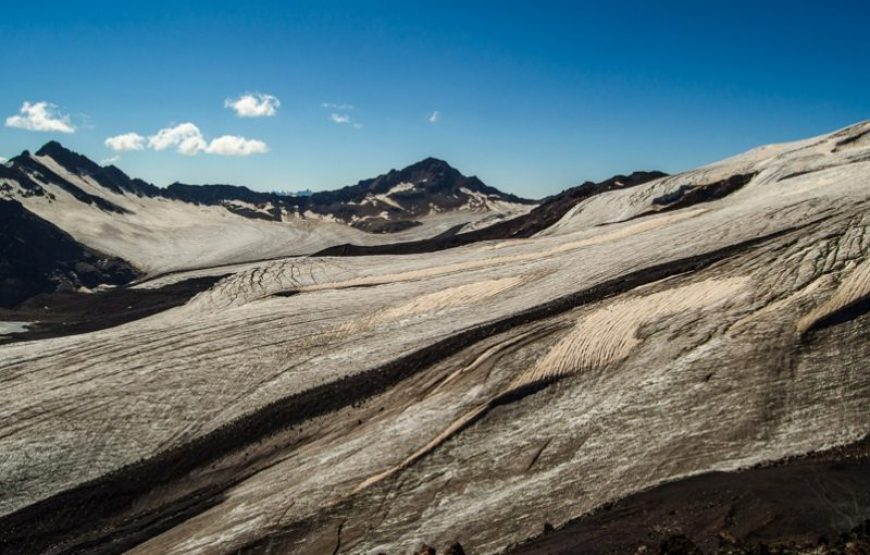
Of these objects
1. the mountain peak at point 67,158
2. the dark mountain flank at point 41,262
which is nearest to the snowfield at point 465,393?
the dark mountain flank at point 41,262

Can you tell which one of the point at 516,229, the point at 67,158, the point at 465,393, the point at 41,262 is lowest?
the point at 465,393

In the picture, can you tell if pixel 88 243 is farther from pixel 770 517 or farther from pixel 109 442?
pixel 770 517

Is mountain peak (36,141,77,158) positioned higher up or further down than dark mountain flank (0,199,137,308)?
higher up

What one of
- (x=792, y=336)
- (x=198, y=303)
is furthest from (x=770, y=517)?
(x=198, y=303)

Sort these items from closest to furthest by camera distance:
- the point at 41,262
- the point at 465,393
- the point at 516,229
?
the point at 465,393, the point at 516,229, the point at 41,262

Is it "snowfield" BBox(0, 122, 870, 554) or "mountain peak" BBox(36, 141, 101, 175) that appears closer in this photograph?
"snowfield" BBox(0, 122, 870, 554)

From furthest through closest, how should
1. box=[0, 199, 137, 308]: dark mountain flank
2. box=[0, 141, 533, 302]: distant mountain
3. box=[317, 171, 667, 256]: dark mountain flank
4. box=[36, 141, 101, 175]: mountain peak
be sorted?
box=[36, 141, 101, 175]: mountain peak → box=[0, 141, 533, 302]: distant mountain → box=[0, 199, 137, 308]: dark mountain flank → box=[317, 171, 667, 256]: dark mountain flank

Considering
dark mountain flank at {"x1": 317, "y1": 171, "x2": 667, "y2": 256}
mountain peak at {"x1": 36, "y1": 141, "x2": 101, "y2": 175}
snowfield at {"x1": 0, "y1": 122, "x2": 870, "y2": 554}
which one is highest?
mountain peak at {"x1": 36, "y1": 141, "x2": 101, "y2": 175}

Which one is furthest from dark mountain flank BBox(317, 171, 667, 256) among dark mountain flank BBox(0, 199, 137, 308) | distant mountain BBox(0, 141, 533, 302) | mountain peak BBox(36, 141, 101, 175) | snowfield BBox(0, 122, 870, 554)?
mountain peak BBox(36, 141, 101, 175)

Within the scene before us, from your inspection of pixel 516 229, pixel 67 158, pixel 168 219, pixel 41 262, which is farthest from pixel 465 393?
pixel 67 158

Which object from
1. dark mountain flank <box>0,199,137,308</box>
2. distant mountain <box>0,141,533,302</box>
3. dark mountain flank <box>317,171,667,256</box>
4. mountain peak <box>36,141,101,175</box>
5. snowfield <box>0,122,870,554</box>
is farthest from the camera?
mountain peak <box>36,141,101,175</box>

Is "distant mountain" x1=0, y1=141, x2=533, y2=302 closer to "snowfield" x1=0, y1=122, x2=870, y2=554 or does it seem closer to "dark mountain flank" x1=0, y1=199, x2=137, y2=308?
"dark mountain flank" x1=0, y1=199, x2=137, y2=308

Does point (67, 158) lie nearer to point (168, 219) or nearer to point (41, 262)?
point (168, 219)
